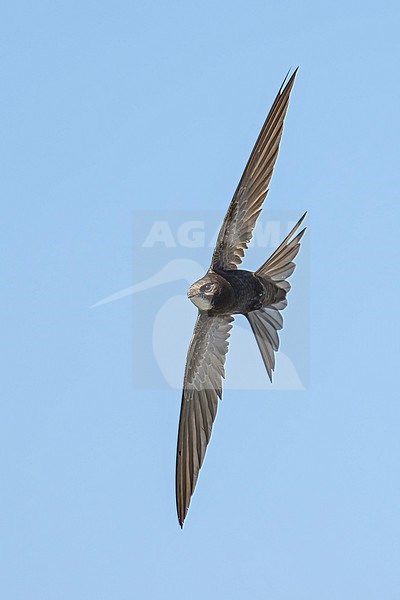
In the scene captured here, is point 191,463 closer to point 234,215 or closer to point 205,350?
point 205,350

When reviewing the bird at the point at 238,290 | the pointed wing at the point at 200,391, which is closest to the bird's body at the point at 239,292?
the bird at the point at 238,290

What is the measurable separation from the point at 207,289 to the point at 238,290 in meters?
0.30

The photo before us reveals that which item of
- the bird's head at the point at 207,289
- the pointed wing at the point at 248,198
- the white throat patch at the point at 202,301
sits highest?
the pointed wing at the point at 248,198

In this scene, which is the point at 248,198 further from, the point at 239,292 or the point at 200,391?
the point at 200,391

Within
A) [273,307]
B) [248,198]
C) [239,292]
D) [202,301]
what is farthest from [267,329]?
[248,198]

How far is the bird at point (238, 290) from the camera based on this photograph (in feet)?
27.1

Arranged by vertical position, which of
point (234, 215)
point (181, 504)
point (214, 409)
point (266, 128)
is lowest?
point (181, 504)

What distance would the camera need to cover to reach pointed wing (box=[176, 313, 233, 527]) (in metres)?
8.83

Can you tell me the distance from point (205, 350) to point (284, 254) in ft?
3.37

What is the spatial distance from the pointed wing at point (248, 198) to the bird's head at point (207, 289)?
332 millimetres

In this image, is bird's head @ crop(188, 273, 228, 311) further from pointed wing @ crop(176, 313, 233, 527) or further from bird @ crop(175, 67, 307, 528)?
pointed wing @ crop(176, 313, 233, 527)

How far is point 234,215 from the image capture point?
27.9ft

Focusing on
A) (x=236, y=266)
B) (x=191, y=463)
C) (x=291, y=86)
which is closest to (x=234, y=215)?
(x=236, y=266)

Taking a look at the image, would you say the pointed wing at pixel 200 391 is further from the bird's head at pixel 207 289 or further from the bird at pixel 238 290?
the bird's head at pixel 207 289
